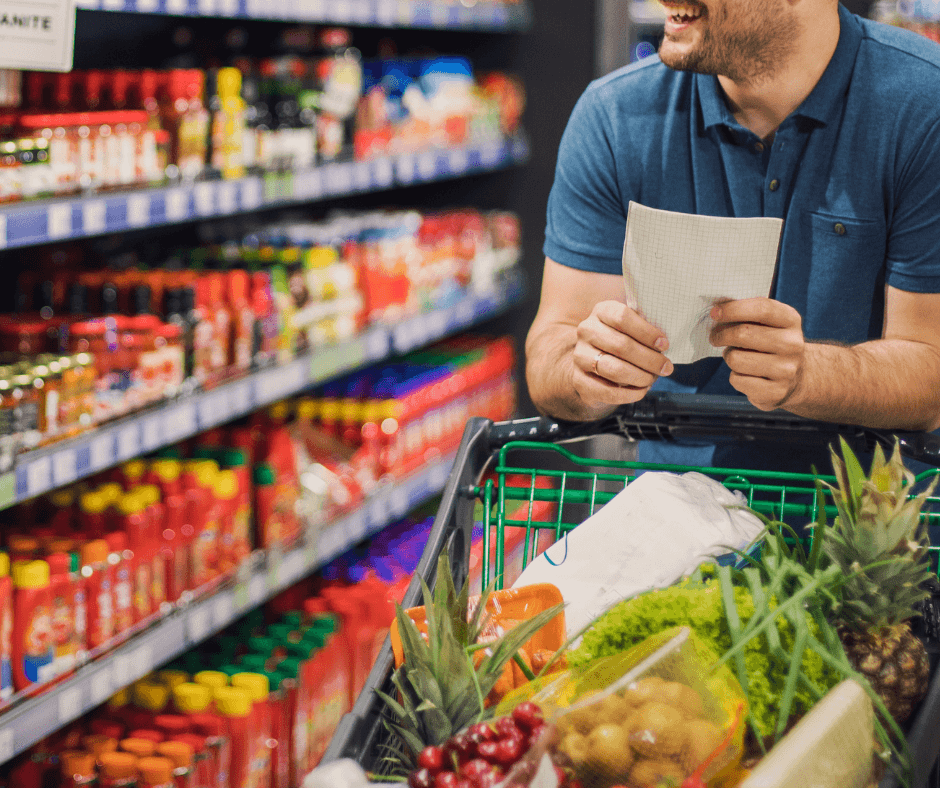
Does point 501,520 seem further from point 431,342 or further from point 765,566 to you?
point 431,342

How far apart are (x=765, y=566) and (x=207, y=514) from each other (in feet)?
5.20

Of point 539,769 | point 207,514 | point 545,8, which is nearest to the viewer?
point 539,769

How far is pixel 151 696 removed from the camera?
92.0 inches

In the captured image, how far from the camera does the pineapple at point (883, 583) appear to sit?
104 cm

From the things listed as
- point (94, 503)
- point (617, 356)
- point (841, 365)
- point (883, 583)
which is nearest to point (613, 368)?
point (617, 356)

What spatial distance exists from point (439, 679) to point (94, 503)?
1.41 metres

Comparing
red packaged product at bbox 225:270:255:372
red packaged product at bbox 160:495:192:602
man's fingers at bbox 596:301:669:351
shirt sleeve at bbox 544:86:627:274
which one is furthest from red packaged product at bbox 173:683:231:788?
man's fingers at bbox 596:301:669:351

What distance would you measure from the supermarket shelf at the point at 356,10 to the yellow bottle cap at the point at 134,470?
972 millimetres

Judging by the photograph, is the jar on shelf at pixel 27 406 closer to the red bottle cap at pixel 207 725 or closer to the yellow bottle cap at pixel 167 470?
the yellow bottle cap at pixel 167 470

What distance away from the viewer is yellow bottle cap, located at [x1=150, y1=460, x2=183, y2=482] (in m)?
2.37

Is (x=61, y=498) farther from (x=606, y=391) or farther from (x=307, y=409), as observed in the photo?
(x=606, y=391)

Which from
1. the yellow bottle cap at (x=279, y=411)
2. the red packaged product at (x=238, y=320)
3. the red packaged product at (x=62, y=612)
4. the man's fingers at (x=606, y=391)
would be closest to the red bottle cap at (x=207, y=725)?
the red packaged product at (x=62, y=612)

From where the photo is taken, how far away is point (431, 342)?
4.41 meters

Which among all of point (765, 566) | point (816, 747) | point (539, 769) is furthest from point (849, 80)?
point (539, 769)
